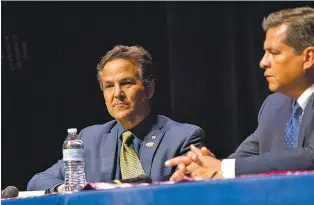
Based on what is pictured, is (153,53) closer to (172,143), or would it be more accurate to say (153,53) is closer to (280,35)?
(172,143)

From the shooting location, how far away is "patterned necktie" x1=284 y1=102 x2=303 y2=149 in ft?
7.92

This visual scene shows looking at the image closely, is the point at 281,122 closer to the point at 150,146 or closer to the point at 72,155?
the point at 150,146

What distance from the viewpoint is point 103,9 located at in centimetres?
409

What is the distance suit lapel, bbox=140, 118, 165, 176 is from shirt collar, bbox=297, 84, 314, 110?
628mm

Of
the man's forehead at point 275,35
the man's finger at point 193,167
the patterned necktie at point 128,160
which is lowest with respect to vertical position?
the patterned necktie at point 128,160

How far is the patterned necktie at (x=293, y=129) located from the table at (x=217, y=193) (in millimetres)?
752

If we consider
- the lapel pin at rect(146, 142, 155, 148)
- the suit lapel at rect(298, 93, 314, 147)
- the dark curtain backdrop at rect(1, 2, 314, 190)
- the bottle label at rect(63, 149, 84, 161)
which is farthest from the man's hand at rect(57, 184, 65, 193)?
the dark curtain backdrop at rect(1, 2, 314, 190)

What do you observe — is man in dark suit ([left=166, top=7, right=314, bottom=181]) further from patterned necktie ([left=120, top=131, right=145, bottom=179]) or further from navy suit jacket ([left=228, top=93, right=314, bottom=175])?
patterned necktie ([left=120, top=131, right=145, bottom=179])

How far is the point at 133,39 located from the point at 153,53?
13 centimetres

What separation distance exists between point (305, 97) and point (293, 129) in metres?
0.11

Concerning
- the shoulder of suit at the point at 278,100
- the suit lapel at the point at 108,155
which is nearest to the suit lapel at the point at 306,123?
the shoulder of suit at the point at 278,100

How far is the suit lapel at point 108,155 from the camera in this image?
9.39 ft

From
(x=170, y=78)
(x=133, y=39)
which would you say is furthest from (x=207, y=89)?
(x=133, y=39)

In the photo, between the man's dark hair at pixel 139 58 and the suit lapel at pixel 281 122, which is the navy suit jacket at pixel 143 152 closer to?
the man's dark hair at pixel 139 58
